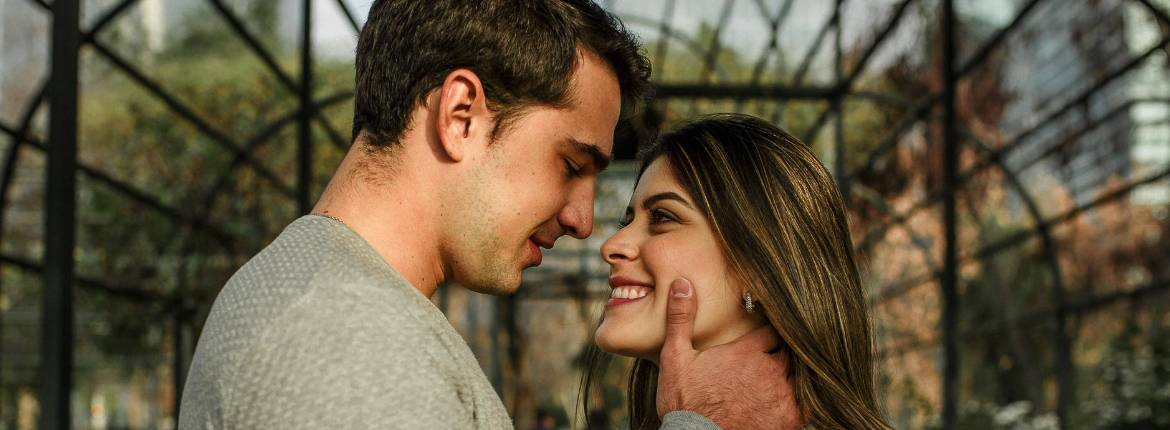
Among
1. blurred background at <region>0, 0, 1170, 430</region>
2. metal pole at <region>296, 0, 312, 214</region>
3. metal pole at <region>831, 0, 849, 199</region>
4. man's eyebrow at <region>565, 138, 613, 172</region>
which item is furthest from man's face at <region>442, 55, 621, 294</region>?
metal pole at <region>831, 0, 849, 199</region>

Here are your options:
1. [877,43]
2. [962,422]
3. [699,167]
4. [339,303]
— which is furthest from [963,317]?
[339,303]

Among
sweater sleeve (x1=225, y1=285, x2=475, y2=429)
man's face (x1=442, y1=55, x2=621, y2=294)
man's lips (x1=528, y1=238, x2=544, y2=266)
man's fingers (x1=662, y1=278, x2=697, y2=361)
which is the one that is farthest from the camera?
man's fingers (x1=662, y1=278, x2=697, y2=361)

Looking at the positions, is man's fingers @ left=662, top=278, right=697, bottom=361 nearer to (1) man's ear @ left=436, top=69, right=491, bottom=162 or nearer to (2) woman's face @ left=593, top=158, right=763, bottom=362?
(2) woman's face @ left=593, top=158, right=763, bottom=362

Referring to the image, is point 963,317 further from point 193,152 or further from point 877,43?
point 193,152

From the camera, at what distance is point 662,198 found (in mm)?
2508

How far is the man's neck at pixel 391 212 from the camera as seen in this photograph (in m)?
1.87

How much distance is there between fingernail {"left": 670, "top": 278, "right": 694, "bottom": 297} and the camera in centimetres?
238

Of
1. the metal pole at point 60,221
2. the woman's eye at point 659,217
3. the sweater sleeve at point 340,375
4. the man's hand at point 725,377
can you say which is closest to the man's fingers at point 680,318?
the man's hand at point 725,377

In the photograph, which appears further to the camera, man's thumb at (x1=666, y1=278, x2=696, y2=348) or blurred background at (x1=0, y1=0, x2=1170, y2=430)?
blurred background at (x1=0, y1=0, x2=1170, y2=430)

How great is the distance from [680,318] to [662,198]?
10.8 inches

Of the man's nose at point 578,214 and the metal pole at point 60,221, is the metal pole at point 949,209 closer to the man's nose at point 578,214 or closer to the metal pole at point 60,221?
the man's nose at point 578,214

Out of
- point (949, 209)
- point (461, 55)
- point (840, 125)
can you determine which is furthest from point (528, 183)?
point (840, 125)

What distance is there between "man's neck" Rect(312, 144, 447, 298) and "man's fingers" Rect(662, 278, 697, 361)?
1.81 feet

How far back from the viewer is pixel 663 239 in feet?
7.98
